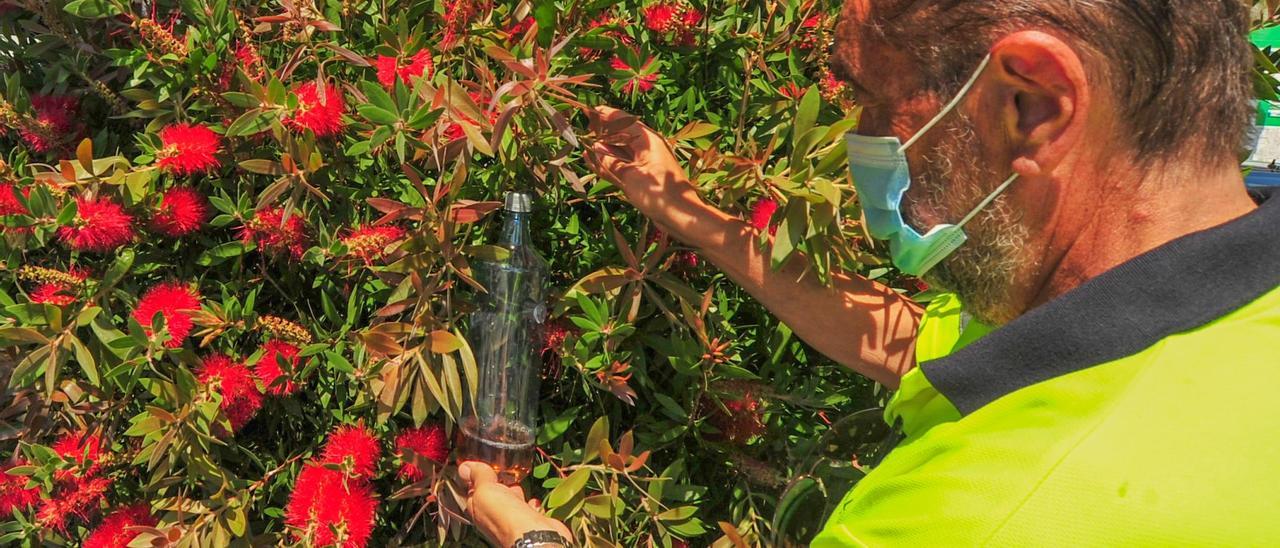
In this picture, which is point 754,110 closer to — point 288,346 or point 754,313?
point 754,313

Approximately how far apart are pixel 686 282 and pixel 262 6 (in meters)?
0.87

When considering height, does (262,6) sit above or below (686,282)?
above

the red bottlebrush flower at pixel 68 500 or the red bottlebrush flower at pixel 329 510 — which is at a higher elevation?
the red bottlebrush flower at pixel 329 510

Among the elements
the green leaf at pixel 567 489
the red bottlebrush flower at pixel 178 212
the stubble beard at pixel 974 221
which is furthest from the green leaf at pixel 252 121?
the stubble beard at pixel 974 221

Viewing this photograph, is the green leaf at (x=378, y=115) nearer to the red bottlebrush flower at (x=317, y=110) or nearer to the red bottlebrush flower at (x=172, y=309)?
the red bottlebrush flower at (x=317, y=110)

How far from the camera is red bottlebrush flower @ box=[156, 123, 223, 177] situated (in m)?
1.44

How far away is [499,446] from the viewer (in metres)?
1.48

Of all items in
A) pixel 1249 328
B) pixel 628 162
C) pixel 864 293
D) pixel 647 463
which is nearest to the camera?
pixel 1249 328

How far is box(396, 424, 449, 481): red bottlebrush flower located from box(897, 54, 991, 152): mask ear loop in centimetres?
84

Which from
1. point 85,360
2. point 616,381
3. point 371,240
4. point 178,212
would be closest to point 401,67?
point 371,240

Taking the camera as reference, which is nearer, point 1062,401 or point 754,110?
point 1062,401

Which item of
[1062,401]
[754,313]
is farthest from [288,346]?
[1062,401]

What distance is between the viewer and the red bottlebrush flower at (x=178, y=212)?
151 cm

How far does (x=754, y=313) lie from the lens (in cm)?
167
